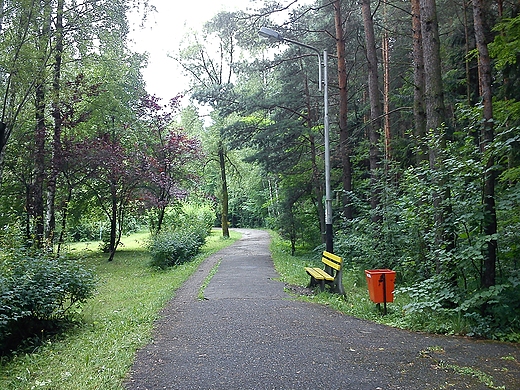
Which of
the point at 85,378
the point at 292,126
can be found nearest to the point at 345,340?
the point at 85,378

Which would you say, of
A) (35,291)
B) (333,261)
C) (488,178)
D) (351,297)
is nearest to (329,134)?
(333,261)

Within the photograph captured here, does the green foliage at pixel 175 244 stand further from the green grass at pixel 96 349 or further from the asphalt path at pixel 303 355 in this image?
the asphalt path at pixel 303 355

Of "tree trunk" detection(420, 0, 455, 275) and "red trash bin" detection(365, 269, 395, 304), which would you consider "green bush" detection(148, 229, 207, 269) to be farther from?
"tree trunk" detection(420, 0, 455, 275)

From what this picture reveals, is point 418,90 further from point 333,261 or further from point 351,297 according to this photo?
point 351,297

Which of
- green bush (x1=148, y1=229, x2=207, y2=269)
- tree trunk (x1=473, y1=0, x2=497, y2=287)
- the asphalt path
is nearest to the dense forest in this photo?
tree trunk (x1=473, y1=0, x2=497, y2=287)

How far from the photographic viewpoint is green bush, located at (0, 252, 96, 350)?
655 cm

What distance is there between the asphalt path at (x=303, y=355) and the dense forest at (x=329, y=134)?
4.09ft

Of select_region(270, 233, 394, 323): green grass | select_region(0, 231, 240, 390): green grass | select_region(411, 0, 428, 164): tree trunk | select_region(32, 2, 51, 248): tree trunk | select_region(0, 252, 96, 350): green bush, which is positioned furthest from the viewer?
select_region(32, 2, 51, 248): tree trunk

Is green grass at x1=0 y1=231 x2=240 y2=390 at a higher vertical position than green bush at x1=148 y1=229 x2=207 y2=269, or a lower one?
lower

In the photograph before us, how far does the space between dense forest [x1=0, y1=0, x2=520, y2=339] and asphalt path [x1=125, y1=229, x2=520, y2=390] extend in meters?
1.25

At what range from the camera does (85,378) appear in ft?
16.4

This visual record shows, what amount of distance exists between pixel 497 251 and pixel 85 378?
6456mm

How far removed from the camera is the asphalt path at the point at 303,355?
4.89 meters

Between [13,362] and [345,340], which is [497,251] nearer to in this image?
[345,340]
